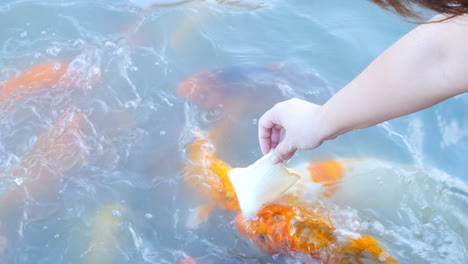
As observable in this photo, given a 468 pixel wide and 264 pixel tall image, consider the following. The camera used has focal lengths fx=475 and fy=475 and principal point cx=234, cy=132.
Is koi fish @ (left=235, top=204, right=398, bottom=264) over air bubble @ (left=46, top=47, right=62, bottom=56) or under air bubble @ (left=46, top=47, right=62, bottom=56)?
over

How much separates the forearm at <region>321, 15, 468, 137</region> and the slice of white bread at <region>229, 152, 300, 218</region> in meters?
0.52

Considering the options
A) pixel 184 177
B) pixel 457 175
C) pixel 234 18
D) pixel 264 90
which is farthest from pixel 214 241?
pixel 234 18

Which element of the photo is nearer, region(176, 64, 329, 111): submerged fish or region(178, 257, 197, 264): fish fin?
region(178, 257, 197, 264): fish fin

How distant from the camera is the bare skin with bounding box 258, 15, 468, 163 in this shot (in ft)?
3.67

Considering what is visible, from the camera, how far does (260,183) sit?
6.29 feet

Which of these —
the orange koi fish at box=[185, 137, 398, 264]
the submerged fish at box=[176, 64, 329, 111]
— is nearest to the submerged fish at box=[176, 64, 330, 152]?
the submerged fish at box=[176, 64, 329, 111]

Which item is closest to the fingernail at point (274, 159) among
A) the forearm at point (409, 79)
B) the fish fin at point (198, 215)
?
the forearm at point (409, 79)

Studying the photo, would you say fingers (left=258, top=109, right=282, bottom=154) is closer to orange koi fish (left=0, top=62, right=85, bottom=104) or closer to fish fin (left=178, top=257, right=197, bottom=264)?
fish fin (left=178, top=257, right=197, bottom=264)

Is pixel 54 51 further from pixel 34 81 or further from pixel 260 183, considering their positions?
pixel 260 183

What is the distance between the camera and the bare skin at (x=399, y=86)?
1118 mm

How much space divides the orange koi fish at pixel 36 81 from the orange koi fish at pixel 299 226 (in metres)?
1.12

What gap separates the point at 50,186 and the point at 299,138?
1.51 meters

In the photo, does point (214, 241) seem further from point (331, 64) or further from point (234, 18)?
point (234, 18)

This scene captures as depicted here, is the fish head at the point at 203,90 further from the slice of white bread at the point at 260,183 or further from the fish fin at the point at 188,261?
the fish fin at the point at 188,261
